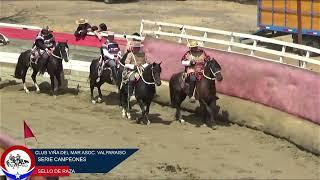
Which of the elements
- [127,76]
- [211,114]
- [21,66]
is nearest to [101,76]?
[127,76]

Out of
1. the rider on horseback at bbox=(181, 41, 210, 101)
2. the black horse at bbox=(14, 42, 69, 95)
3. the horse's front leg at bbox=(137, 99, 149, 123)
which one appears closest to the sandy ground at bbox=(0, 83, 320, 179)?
the horse's front leg at bbox=(137, 99, 149, 123)

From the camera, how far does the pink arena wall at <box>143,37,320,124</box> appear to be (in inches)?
510

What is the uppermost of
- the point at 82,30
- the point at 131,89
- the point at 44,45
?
the point at 82,30

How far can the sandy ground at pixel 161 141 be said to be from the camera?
37.7ft

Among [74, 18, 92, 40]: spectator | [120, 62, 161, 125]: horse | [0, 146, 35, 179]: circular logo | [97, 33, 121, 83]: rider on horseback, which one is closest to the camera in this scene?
[0, 146, 35, 179]: circular logo

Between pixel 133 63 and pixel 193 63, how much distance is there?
5.52ft

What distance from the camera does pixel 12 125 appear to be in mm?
14672

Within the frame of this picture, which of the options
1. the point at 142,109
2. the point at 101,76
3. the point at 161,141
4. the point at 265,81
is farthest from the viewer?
the point at 101,76

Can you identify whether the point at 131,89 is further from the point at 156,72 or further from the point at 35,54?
the point at 35,54

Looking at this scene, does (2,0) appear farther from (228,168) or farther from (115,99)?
(228,168)

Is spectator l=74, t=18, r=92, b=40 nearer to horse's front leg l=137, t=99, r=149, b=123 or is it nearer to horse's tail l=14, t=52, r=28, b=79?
horse's tail l=14, t=52, r=28, b=79

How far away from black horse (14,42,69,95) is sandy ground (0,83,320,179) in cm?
100

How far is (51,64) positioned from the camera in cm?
1808

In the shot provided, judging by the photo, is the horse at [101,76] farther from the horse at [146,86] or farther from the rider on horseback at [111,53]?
the horse at [146,86]
